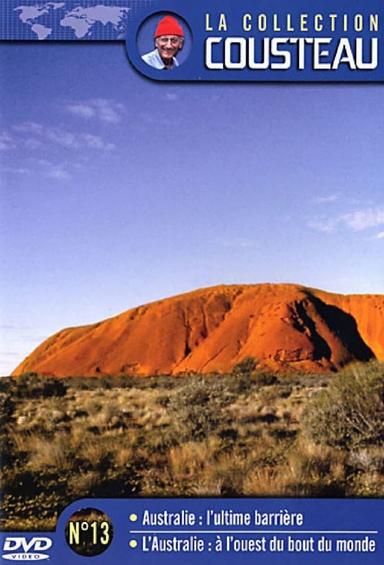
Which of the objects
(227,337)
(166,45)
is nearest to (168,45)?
(166,45)

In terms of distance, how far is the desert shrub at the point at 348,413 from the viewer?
5.15m

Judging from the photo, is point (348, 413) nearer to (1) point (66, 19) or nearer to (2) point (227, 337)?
(2) point (227, 337)

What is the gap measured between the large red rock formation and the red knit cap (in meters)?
1.50

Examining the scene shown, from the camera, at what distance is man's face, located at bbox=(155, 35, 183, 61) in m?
5.06

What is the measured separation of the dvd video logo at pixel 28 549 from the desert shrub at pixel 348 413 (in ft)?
5.43

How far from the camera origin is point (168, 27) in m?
5.06

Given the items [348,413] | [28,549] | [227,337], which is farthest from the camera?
[227,337]

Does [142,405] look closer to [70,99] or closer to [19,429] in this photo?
[19,429]

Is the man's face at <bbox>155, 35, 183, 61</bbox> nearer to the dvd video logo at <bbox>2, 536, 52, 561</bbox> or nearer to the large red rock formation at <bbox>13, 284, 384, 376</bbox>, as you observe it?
the large red rock formation at <bbox>13, 284, 384, 376</bbox>

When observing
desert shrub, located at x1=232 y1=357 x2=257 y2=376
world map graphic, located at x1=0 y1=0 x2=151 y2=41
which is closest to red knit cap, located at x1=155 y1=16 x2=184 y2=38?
world map graphic, located at x1=0 y1=0 x2=151 y2=41

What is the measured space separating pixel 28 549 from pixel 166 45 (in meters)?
2.99

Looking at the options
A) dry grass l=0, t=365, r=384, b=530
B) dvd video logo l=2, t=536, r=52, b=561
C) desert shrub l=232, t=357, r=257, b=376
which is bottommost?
dvd video logo l=2, t=536, r=52, b=561

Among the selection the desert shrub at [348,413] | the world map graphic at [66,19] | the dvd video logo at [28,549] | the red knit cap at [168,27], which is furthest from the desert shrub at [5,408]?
the red knit cap at [168,27]

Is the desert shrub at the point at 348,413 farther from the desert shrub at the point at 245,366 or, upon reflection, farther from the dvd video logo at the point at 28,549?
the dvd video logo at the point at 28,549
